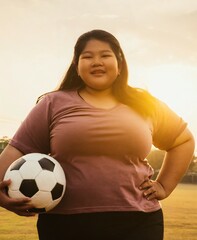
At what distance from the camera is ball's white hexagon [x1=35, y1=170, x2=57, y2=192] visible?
300 centimetres

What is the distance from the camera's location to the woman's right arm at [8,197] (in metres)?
2.90

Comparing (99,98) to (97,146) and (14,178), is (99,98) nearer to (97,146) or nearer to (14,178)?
(97,146)

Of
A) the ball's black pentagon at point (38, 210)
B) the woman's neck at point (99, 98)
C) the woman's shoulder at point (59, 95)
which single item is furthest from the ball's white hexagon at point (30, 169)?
the woman's neck at point (99, 98)

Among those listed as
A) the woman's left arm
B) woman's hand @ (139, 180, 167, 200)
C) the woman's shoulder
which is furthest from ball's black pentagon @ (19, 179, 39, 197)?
the woman's left arm

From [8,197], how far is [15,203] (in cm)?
9

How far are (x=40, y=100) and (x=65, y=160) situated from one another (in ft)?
1.69

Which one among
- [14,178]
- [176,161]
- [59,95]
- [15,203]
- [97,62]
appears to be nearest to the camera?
[15,203]

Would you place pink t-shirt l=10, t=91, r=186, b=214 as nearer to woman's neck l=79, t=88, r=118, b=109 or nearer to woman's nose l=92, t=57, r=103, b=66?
woman's neck l=79, t=88, r=118, b=109

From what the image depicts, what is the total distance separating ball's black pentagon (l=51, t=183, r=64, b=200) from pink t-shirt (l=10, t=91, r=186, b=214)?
0.21ft

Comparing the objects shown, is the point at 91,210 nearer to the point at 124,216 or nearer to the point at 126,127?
the point at 124,216

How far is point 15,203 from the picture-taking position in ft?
9.46

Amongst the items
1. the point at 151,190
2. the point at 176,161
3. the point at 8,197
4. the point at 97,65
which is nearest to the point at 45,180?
the point at 8,197

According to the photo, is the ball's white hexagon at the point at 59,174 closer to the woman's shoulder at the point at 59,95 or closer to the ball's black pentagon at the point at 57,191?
the ball's black pentagon at the point at 57,191

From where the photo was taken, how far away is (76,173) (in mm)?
2955
